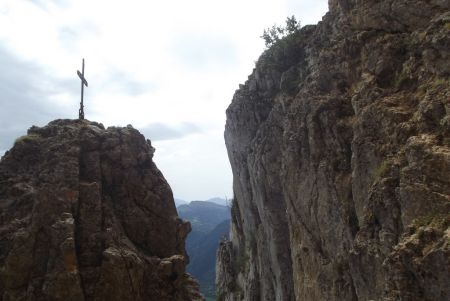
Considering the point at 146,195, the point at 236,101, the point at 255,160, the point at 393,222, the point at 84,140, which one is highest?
the point at 236,101

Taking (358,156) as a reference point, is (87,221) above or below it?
below

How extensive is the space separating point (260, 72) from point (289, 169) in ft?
73.4

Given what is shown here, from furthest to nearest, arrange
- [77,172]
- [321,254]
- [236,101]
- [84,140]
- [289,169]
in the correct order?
[236,101]
[289,169]
[321,254]
[84,140]
[77,172]

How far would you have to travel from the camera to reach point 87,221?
19.4 m

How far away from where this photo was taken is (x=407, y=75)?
2908cm

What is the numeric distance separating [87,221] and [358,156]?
1888 centimetres

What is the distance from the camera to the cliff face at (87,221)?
1762 cm

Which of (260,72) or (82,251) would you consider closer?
(82,251)

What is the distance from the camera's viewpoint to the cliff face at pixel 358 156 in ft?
66.3

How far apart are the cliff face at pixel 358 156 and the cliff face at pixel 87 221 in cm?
1093

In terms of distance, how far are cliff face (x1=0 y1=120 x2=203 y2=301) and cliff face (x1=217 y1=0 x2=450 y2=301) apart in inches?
430

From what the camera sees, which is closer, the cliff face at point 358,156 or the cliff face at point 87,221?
the cliff face at point 87,221

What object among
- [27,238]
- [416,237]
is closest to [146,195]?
[27,238]

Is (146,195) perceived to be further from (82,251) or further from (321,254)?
(321,254)
